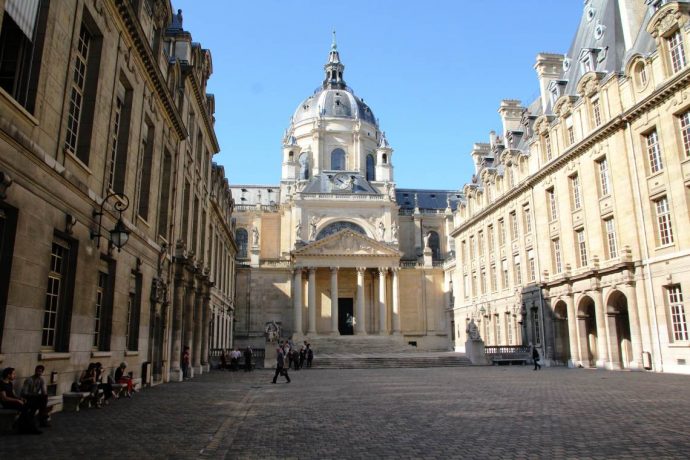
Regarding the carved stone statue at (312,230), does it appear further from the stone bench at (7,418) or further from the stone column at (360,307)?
the stone bench at (7,418)

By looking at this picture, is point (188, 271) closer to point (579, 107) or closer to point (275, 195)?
point (579, 107)

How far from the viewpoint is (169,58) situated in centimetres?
2330

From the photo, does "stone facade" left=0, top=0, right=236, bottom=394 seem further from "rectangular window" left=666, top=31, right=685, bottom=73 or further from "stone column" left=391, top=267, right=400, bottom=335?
"stone column" left=391, top=267, right=400, bottom=335

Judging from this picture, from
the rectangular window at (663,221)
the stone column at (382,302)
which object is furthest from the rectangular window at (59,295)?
the stone column at (382,302)

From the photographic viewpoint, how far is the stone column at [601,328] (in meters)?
28.8

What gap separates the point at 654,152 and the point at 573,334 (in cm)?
1128

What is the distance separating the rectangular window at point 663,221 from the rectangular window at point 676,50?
5.85 metres

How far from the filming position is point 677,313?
24.3m

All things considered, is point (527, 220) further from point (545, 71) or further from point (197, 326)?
point (197, 326)

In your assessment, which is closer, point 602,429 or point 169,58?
point 602,429

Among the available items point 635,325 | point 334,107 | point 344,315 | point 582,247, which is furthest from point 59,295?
point 334,107

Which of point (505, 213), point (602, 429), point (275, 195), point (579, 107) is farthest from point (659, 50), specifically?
point (275, 195)

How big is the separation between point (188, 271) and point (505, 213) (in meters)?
25.1

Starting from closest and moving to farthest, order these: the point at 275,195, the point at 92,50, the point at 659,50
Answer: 1. the point at 92,50
2. the point at 659,50
3. the point at 275,195
